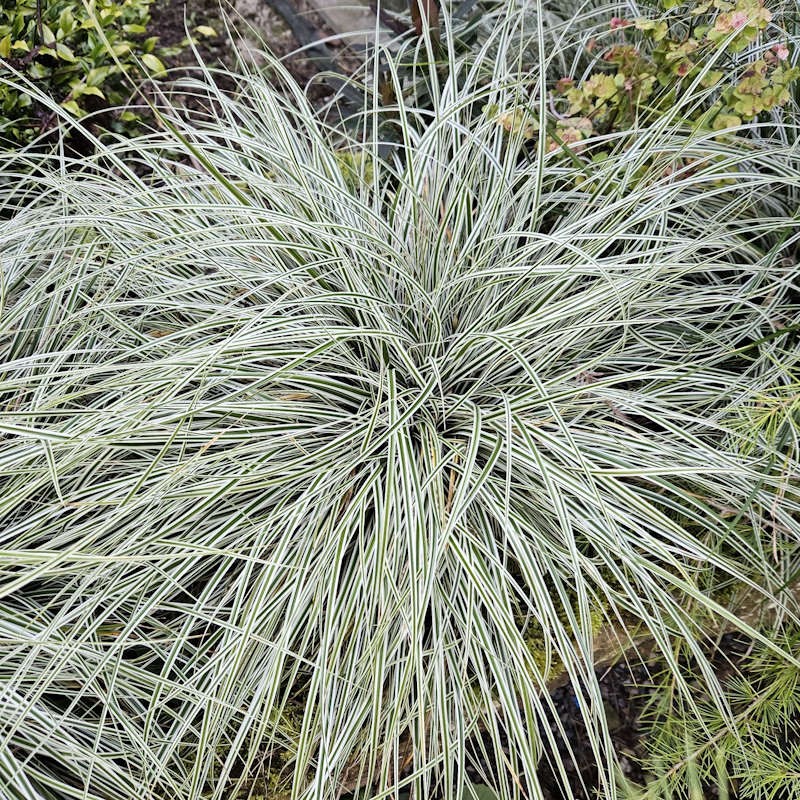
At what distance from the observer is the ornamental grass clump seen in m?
1.35

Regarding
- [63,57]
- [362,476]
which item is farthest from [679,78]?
[63,57]

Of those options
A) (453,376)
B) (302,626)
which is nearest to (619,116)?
(453,376)

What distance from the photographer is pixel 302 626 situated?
1.54 meters

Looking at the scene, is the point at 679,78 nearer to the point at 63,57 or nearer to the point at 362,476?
the point at 362,476

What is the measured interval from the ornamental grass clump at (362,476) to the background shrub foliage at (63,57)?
63 cm

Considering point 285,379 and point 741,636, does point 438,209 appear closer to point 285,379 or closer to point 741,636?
point 285,379

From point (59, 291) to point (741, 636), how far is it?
5.52ft

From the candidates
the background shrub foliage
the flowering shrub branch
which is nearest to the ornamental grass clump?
the flowering shrub branch

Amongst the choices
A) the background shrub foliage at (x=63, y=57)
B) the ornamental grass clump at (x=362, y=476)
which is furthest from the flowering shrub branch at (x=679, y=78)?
the background shrub foliage at (x=63, y=57)

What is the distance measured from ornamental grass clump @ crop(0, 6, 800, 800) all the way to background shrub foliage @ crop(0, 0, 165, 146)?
63cm

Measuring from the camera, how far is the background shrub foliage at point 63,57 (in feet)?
7.34

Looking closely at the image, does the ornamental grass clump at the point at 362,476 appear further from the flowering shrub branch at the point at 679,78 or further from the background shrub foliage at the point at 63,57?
the background shrub foliage at the point at 63,57

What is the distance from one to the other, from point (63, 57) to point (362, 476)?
1.62 meters

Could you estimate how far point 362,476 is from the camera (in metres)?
1.58
